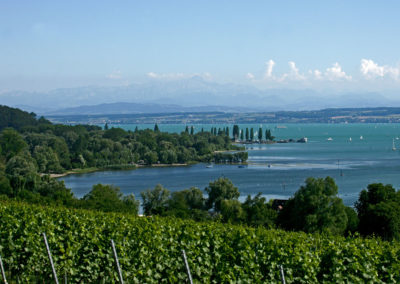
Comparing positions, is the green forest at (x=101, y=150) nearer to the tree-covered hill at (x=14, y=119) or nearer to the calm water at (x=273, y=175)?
the calm water at (x=273, y=175)

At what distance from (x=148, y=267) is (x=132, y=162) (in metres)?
58.5

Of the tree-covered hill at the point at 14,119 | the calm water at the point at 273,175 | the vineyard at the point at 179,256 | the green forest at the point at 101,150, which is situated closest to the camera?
the vineyard at the point at 179,256

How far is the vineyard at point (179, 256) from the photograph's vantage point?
20.8 feet

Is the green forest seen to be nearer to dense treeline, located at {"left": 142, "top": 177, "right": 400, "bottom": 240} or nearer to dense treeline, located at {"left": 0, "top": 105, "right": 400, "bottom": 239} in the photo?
dense treeline, located at {"left": 0, "top": 105, "right": 400, "bottom": 239}

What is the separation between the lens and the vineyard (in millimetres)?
6328

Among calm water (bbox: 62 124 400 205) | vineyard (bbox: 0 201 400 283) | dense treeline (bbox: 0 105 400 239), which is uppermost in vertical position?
vineyard (bbox: 0 201 400 283)

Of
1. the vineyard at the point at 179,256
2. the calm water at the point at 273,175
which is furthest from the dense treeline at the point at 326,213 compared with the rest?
the calm water at the point at 273,175

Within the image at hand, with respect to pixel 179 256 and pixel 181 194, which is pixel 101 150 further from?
pixel 179 256

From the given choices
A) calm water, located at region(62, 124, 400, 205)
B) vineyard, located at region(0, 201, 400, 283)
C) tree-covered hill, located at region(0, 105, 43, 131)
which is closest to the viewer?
vineyard, located at region(0, 201, 400, 283)

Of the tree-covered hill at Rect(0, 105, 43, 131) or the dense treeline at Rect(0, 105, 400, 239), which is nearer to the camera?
the dense treeline at Rect(0, 105, 400, 239)

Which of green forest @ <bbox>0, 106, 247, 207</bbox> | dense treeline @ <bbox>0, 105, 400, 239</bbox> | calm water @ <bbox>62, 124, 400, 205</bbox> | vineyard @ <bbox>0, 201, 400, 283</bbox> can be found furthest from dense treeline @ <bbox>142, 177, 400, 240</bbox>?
green forest @ <bbox>0, 106, 247, 207</bbox>

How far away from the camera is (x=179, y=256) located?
6691 millimetres

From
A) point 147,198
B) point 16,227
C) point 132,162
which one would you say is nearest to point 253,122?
point 132,162

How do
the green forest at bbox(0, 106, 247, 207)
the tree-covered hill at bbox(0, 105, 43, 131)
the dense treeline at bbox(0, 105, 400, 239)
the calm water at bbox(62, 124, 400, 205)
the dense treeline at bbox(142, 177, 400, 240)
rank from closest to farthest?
the dense treeline at bbox(142, 177, 400, 240)
the dense treeline at bbox(0, 105, 400, 239)
the calm water at bbox(62, 124, 400, 205)
the green forest at bbox(0, 106, 247, 207)
the tree-covered hill at bbox(0, 105, 43, 131)
